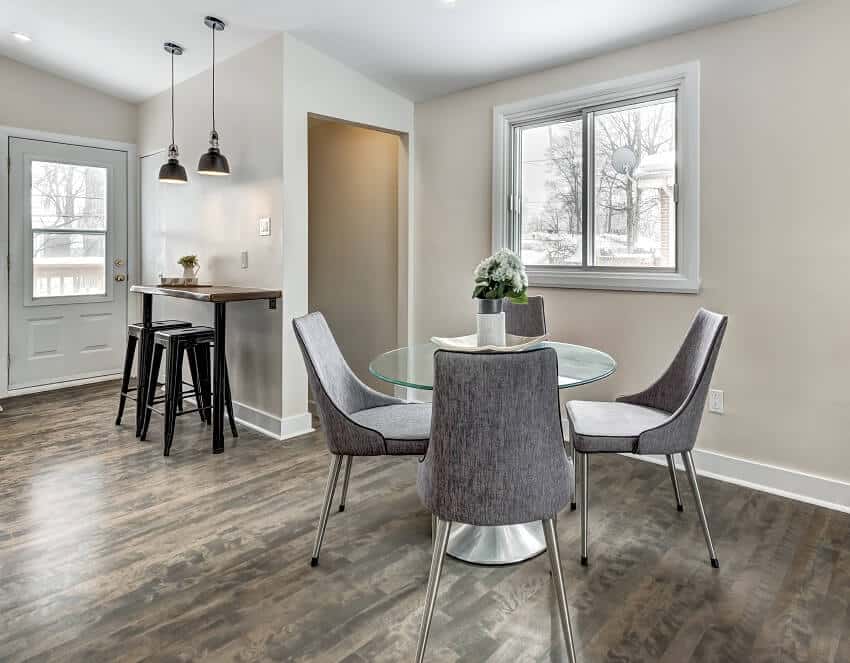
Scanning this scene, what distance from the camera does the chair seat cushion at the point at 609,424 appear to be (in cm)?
209

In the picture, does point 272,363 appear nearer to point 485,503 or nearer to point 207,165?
point 207,165

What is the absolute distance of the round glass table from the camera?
2.09m

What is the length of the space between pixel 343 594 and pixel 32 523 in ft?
4.80

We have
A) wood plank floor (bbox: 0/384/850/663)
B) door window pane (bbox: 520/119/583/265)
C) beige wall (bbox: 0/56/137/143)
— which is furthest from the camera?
beige wall (bbox: 0/56/137/143)

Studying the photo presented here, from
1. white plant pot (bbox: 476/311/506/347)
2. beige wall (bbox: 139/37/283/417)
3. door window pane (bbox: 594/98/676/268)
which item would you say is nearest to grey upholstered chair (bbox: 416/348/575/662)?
white plant pot (bbox: 476/311/506/347)

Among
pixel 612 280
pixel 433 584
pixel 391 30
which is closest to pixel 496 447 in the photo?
pixel 433 584

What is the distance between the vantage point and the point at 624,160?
3.26m

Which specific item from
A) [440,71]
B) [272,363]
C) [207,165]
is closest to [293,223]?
[207,165]

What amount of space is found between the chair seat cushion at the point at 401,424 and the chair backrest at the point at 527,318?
1.08 m

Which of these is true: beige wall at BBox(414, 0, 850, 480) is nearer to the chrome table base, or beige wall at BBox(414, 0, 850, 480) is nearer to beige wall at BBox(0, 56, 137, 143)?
the chrome table base

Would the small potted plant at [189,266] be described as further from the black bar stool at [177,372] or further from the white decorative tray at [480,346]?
the white decorative tray at [480,346]

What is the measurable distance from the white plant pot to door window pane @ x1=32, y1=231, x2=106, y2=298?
4171 mm

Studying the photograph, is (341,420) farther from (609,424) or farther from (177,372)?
(177,372)

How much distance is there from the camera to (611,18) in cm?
288
